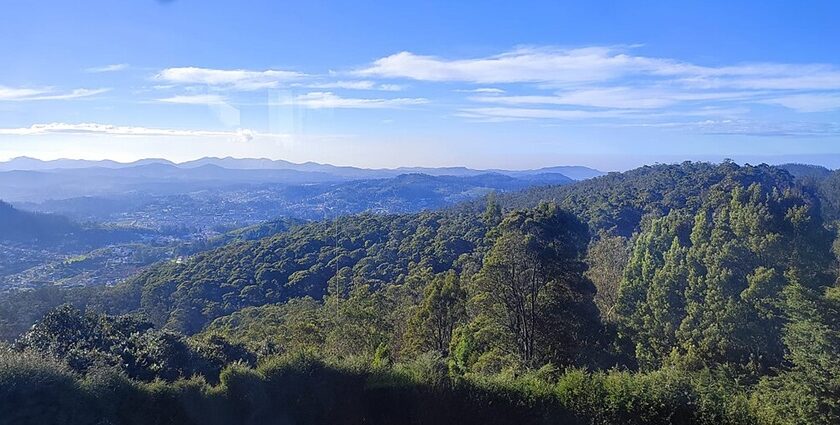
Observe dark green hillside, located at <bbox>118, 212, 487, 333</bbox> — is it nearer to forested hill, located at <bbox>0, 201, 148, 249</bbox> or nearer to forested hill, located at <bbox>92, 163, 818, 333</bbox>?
forested hill, located at <bbox>92, 163, 818, 333</bbox>

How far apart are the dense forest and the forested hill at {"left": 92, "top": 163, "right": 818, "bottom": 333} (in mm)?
6199

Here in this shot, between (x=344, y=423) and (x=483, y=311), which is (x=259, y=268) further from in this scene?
(x=344, y=423)

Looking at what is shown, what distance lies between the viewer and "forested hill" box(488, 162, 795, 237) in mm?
41750

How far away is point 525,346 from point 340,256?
27425mm

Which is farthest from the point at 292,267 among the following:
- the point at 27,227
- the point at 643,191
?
the point at 27,227

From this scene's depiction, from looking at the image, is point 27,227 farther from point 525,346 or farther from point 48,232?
point 525,346

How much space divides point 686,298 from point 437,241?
72.0 feet

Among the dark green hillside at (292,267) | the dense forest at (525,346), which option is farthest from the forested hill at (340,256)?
the dense forest at (525,346)

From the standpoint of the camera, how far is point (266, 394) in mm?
7164

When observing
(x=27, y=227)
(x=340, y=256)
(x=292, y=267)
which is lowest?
(x=292, y=267)

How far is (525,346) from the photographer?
12.4 metres

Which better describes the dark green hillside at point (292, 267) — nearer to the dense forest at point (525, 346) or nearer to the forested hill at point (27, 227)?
the dense forest at point (525, 346)

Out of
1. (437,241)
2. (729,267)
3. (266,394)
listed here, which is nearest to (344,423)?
(266,394)

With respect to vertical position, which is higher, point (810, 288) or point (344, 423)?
point (810, 288)
